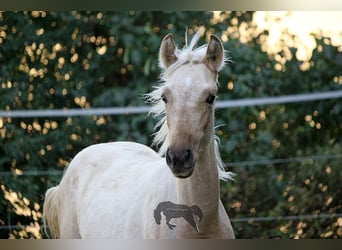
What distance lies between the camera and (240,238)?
10.8ft

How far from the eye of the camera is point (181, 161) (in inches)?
102

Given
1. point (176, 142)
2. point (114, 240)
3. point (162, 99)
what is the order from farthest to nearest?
point (114, 240)
point (162, 99)
point (176, 142)

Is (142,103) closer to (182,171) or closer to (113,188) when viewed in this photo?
(113,188)

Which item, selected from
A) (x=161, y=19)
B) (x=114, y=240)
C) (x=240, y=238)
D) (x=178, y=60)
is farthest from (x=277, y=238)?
(x=161, y=19)

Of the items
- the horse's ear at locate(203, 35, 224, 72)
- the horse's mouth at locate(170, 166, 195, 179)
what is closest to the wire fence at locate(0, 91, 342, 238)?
the horse's ear at locate(203, 35, 224, 72)

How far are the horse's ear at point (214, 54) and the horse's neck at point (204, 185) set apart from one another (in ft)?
1.28

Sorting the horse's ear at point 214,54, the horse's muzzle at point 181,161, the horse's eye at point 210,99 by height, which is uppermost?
the horse's ear at point 214,54

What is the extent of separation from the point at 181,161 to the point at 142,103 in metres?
1.02

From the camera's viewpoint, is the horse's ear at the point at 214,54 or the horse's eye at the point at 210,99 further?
the horse's ear at the point at 214,54

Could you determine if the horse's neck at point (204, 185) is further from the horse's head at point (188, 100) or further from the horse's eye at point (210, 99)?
the horse's eye at point (210, 99)

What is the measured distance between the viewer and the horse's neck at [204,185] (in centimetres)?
268

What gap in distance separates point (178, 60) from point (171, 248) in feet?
3.07

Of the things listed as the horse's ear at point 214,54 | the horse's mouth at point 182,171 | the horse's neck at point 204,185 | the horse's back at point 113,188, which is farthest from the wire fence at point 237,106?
the horse's mouth at point 182,171

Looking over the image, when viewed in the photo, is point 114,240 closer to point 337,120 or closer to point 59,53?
point 59,53
